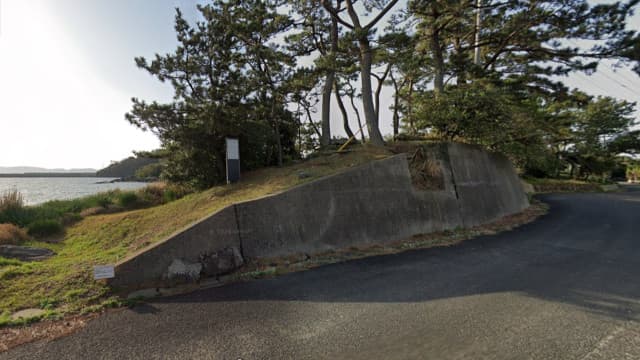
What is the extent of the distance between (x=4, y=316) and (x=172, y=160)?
21.0ft

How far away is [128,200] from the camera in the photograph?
28.3 feet

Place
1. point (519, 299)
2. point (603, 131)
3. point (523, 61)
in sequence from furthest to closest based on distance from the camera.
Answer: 1. point (603, 131)
2. point (523, 61)
3. point (519, 299)

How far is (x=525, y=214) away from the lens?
9133mm

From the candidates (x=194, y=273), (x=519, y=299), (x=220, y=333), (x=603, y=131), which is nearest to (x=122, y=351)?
(x=220, y=333)

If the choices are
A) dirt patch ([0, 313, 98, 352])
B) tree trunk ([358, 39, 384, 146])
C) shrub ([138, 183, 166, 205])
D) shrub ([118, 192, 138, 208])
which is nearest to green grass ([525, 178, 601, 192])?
tree trunk ([358, 39, 384, 146])

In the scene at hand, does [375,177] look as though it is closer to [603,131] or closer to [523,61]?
[523,61]

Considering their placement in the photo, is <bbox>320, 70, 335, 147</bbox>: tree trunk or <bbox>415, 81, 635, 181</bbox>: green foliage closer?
<bbox>415, 81, 635, 181</bbox>: green foliage

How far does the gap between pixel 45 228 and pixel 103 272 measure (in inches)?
195

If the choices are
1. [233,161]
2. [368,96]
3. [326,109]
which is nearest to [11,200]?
[233,161]

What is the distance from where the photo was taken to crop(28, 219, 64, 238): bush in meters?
6.35

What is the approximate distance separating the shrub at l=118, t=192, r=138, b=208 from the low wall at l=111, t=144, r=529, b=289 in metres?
6.03

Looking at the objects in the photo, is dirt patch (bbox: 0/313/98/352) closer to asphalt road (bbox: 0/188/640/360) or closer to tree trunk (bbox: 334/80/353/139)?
Result: asphalt road (bbox: 0/188/640/360)

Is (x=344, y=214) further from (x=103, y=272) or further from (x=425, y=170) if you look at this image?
(x=103, y=272)

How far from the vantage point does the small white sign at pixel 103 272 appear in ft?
11.2
